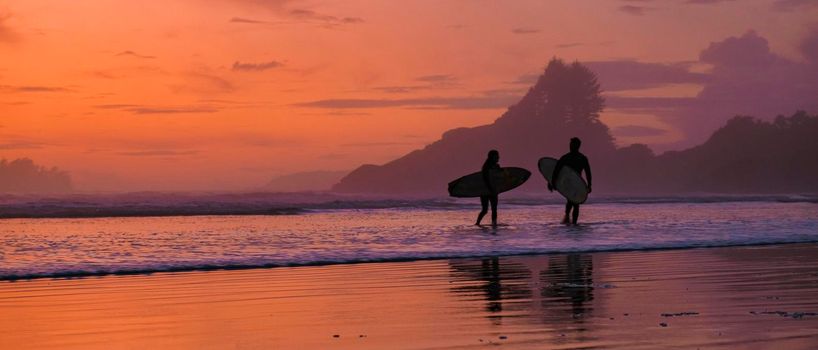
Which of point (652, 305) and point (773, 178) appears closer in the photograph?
point (652, 305)

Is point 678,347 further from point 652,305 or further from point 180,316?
point 180,316

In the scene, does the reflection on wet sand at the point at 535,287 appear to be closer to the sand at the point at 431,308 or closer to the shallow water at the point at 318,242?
the sand at the point at 431,308

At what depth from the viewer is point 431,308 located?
930cm

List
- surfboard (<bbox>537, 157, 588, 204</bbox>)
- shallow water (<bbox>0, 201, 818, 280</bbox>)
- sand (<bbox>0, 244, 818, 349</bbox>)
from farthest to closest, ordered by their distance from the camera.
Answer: surfboard (<bbox>537, 157, 588, 204</bbox>)
shallow water (<bbox>0, 201, 818, 280</bbox>)
sand (<bbox>0, 244, 818, 349</bbox>)

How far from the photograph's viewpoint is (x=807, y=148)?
164750 mm

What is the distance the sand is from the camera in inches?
294

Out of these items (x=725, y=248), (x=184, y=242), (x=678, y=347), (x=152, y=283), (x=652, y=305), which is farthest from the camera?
(x=184, y=242)

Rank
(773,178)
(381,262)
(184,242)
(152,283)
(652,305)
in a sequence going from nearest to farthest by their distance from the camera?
(652,305), (152,283), (381,262), (184,242), (773,178)

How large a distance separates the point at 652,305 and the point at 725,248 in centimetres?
922

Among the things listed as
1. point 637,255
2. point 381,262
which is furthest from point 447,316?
point 637,255

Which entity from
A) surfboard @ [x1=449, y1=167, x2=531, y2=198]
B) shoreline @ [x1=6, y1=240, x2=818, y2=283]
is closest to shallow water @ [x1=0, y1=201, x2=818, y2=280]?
shoreline @ [x1=6, y1=240, x2=818, y2=283]

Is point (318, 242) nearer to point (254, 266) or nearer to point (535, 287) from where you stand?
point (254, 266)

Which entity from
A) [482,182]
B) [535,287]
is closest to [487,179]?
[482,182]

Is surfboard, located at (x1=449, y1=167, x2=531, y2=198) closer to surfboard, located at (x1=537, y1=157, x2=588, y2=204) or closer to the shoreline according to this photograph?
surfboard, located at (x1=537, y1=157, x2=588, y2=204)
